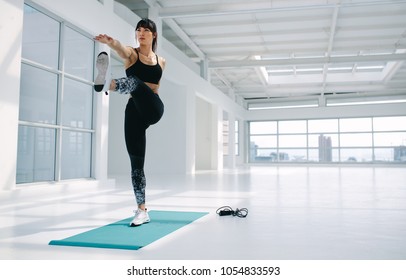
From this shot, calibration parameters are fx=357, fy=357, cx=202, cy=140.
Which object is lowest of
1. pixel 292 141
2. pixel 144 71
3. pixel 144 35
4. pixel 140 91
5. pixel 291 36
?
pixel 140 91

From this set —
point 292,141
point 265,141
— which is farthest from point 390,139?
point 265,141

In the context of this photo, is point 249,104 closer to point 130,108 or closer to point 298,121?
point 298,121

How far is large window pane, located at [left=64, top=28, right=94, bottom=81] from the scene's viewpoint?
6.14 meters

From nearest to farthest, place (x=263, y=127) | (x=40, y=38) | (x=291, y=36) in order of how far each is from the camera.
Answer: (x=40, y=38) < (x=291, y=36) < (x=263, y=127)

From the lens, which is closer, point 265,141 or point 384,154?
point 384,154

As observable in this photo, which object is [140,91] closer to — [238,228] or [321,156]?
[238,228]

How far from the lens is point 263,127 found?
2181 cm

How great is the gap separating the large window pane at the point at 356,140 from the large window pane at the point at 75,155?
16707mm

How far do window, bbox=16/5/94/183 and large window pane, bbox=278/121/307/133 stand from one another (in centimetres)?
1612

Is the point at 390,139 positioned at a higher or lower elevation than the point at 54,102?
higher

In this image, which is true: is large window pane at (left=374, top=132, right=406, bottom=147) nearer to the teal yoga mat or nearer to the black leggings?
the teal yoga mat

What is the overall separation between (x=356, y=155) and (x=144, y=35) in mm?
19539

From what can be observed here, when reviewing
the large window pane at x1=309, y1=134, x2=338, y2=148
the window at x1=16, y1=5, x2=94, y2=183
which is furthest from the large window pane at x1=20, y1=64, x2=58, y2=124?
the large window pane at x1=309, y1=134, x2=338, y2=148
